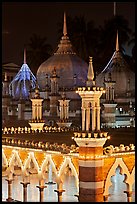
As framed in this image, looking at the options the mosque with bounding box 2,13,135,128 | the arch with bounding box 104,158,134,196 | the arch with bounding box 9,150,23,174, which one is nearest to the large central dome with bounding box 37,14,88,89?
the mosque with bounding box 2,13,135,128

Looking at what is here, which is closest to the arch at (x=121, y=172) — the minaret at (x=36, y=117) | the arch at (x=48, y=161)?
the arch at (x=48, y=161)

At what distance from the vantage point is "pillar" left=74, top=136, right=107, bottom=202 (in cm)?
1170

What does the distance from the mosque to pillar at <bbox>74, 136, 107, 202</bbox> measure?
10667mm

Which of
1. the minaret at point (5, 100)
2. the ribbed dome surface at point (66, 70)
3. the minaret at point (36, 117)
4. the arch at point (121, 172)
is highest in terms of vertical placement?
the ribbed dome surface at point (66, 70)

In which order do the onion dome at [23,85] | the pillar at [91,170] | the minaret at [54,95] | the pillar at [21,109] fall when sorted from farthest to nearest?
the onion dome at [23,85], the pillar at [21,109], the minaret at [54,95], the pillar at [91,170]

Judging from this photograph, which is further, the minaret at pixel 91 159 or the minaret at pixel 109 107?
the minaret at pixel 109 107

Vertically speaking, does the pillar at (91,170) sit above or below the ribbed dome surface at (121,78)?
below

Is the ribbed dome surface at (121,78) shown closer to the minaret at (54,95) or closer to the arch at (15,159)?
the minaret at (54,95)

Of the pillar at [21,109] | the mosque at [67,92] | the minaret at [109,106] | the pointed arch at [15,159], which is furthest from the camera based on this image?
the pillar at [21,109]

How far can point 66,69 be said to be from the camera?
3022 cm

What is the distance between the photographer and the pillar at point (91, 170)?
11.7 m

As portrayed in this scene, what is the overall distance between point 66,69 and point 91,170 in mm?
18821

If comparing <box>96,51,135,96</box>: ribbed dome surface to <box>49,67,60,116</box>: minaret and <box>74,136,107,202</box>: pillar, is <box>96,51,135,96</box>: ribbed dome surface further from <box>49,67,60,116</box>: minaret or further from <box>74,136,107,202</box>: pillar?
<box>74,136,107,202</box>: pillar

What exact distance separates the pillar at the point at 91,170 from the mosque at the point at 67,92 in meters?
10.7
